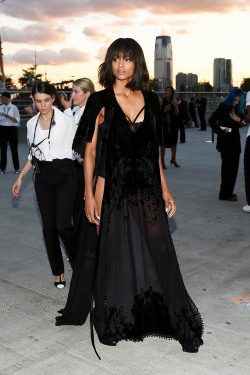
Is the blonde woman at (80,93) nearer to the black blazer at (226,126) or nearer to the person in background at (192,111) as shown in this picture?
the black blazer at (226,126)

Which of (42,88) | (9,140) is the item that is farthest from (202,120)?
(42,88)

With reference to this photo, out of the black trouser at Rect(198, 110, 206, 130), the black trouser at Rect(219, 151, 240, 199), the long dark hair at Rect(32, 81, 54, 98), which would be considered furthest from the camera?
the black trouser at Rect(198, 110, 206, 130)

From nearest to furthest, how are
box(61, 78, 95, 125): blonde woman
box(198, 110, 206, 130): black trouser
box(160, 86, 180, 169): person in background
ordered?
1. box(61, 78, 95, 125): blonde woman
2. box(160, 86, 180, 169): person in background
3. box(198, 110, 206, 130): black trouser

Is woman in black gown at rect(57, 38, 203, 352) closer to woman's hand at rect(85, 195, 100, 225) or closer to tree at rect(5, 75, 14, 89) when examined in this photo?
woman's hand at rect(85, 195, 100, 225)

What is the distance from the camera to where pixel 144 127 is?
3490 millimetres

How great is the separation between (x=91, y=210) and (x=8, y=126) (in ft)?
30.6

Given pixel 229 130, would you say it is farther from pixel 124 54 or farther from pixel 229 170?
pixel 124 54

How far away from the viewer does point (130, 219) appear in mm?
3545

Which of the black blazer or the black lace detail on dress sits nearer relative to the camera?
the black lace detail on dress

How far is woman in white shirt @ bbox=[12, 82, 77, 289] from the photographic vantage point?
440 centimetres

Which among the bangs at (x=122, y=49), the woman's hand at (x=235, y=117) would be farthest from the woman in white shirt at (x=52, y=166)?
the woman's hand at (x=235, y=117)

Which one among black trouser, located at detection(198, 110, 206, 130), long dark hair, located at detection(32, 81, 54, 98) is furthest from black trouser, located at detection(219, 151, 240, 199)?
black trouser, located at detection(198, 110, 206, 130)

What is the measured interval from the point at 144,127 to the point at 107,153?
0.30m

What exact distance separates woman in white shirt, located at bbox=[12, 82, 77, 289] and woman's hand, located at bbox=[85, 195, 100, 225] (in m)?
0.90
